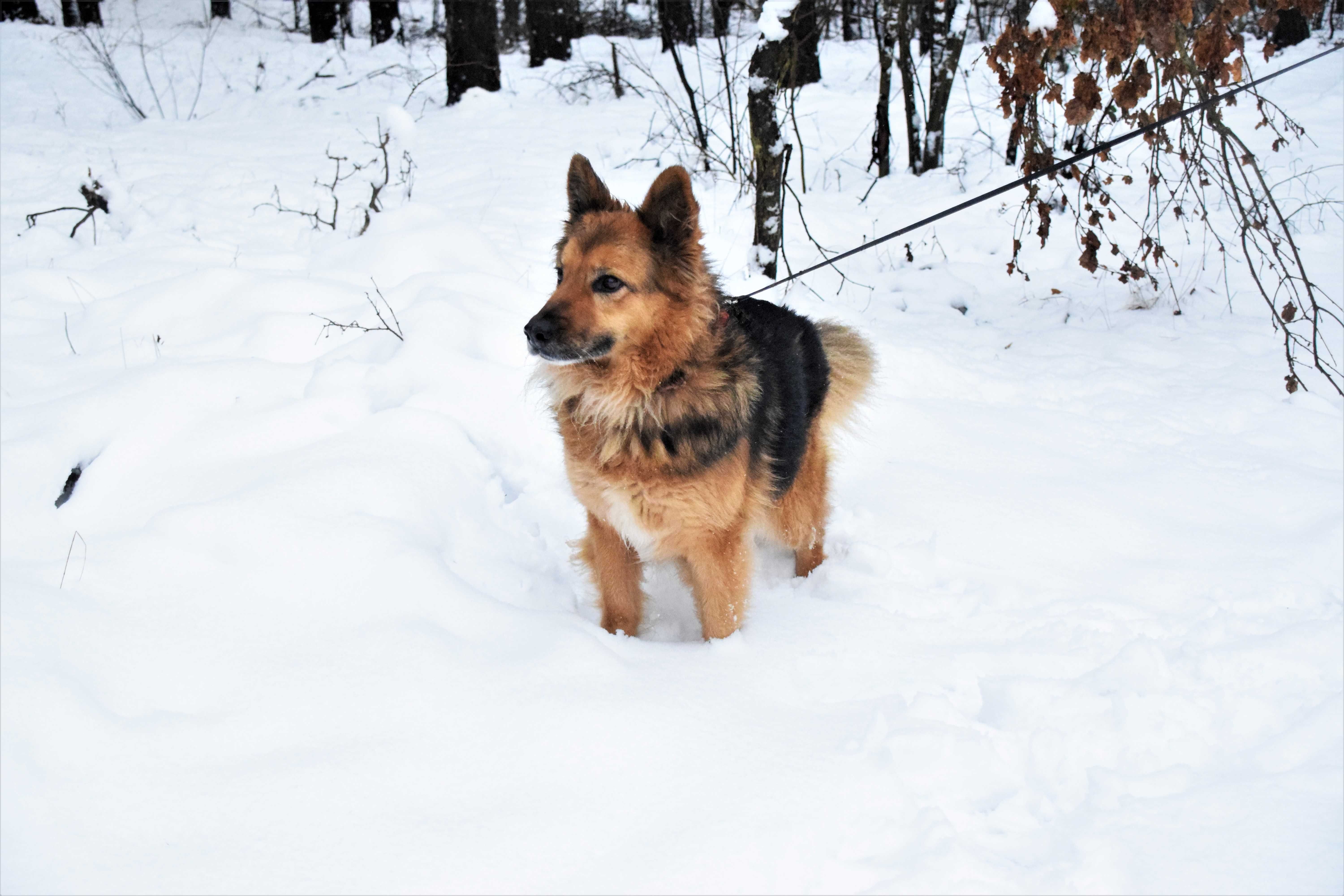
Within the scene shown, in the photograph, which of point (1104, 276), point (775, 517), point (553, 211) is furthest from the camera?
point (553, 211)

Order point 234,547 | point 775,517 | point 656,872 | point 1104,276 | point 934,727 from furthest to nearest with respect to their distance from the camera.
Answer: point 1104,276
point 775,517
point 234,547
point 934,727
point 656,872

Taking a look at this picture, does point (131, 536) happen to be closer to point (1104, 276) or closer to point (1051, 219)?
point (1104, 276)

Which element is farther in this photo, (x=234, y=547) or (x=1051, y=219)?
(x=1051, y=219)

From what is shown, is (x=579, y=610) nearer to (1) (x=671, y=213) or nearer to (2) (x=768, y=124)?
(1) (x=671, y=213)

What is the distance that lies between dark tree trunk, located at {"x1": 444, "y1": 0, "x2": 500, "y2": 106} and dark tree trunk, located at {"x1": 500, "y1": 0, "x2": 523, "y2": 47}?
4.91m

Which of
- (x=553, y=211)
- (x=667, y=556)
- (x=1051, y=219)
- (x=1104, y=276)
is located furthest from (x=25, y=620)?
(x=1051, y=219)

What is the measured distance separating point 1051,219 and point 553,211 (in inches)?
168

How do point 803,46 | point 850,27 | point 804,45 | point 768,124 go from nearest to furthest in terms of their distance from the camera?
point 768,124
point 804,45
point 803,46
point 850,27

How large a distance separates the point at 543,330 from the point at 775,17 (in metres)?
3.30

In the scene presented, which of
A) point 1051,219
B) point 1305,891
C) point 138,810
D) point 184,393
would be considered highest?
point 1051,219

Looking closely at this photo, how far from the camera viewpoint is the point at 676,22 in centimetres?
1284

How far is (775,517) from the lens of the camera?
11.1 feet

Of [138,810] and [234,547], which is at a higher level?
[234,547]

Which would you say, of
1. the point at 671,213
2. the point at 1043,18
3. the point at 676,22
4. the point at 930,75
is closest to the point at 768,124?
the point at 1043,18
